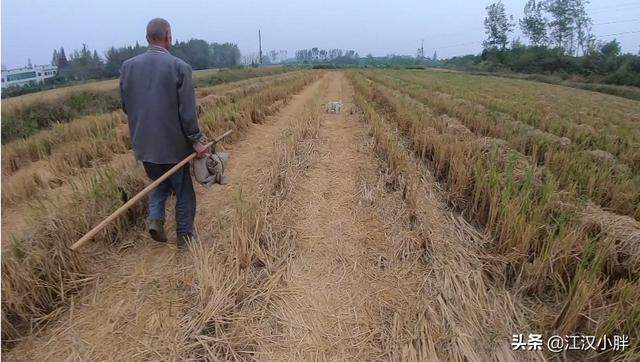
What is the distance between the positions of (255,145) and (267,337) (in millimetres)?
4861

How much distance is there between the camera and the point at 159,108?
2.69 m

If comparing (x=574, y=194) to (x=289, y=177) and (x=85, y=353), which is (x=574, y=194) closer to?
(x=289, y=177)

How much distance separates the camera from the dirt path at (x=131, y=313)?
197 cm

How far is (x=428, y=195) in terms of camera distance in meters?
4.02

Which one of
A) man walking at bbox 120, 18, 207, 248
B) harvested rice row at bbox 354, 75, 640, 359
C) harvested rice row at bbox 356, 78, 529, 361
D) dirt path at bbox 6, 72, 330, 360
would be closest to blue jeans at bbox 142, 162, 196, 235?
man walking at bbox 120, 18, 207, 248

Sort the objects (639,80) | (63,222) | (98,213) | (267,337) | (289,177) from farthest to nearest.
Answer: (639,80), (289,177), (98,213), (63,222), (267,337)

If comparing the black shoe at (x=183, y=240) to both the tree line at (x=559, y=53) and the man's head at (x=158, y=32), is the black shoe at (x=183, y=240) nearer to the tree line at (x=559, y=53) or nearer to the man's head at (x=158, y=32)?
the man's head at (x=158, y=32)

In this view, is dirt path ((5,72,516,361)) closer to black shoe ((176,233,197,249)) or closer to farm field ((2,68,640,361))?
farm field ((2,68,640,361))

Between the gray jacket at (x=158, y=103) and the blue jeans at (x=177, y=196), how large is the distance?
0.47ft

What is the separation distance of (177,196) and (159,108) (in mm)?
781

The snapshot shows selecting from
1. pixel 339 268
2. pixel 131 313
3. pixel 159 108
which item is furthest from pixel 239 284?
pixel 159 108

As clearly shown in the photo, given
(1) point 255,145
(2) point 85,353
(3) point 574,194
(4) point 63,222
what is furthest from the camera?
(1) point 255,145

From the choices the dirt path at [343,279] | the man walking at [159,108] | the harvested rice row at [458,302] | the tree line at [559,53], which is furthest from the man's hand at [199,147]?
the tree line at [559,53]

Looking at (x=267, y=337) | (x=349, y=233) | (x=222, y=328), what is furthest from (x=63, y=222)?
(x=349, y=233)
